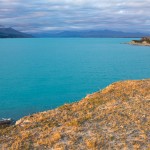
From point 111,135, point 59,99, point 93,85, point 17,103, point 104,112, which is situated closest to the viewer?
point 111,135

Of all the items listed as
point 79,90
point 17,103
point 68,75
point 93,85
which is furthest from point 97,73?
point 17,103

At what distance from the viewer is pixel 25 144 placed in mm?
17875

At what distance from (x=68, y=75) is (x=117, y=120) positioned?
248 ft

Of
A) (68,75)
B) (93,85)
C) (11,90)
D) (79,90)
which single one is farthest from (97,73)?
(11,90)

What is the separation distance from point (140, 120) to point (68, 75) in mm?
75947

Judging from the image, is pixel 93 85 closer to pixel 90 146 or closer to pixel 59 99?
pixel 59 99

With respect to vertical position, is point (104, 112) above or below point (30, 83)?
above

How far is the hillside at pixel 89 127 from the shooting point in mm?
17500

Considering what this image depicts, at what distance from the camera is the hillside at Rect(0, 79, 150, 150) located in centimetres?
1750

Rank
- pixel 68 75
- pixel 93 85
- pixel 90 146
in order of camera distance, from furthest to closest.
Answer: pixel 68 75 → pixel 93 85 → pixel 90 146

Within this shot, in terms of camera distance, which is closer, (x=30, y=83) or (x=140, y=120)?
(x=140, y=120)

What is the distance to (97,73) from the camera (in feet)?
328

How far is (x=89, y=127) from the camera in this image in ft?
→ 64.9

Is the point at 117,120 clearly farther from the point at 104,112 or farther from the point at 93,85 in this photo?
the point at 93,85
